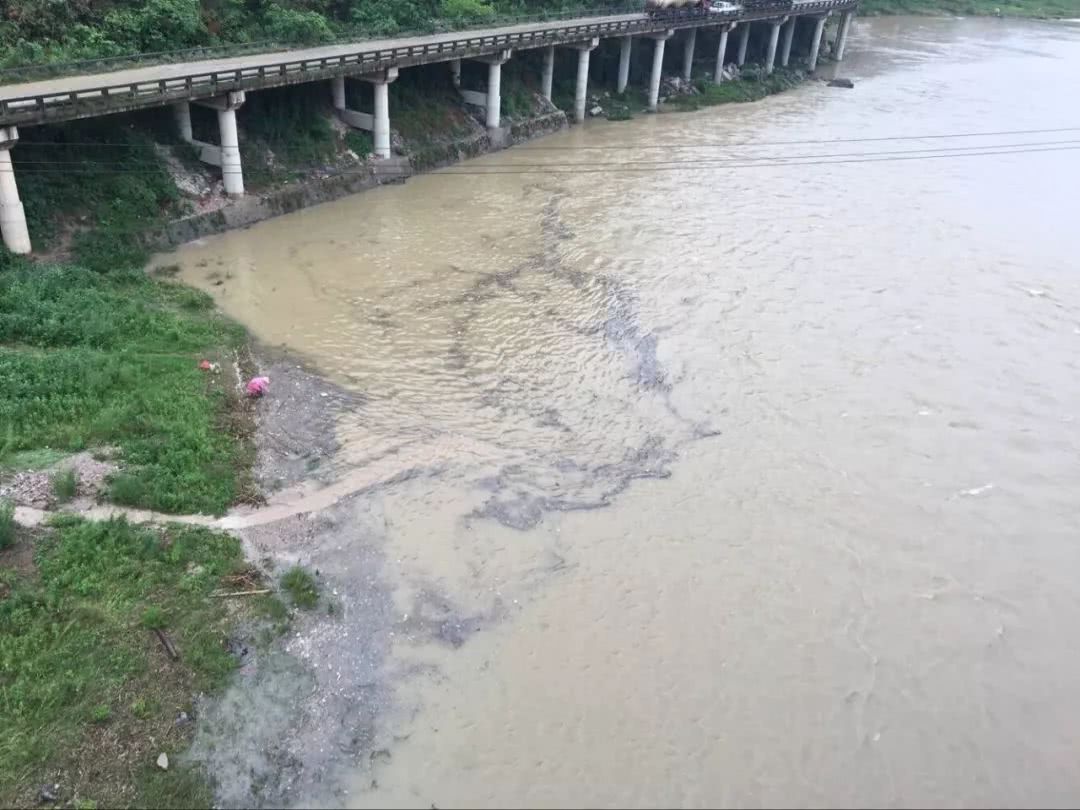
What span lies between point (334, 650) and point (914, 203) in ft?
102

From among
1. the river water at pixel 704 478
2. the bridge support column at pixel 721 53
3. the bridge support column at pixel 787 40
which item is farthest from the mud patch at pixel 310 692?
the bridge support column at pixel 787 40

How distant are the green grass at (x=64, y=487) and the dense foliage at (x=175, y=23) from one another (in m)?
19.1

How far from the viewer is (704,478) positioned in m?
17.2

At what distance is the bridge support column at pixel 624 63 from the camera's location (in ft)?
162

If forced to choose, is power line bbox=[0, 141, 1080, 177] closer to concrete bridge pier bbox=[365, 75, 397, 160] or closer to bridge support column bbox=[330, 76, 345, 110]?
concrete bridge pier bbox=[365, 75, 397, 160]

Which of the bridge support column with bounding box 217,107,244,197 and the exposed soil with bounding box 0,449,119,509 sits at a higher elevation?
the bridge support column with bounding box 217,107,244,197

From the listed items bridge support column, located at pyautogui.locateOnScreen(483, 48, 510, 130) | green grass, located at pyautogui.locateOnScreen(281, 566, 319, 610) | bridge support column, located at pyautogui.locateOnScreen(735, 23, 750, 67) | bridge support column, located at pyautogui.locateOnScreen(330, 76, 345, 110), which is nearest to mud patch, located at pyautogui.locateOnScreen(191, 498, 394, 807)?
green grass, located at pyautogui.locateOnScreen(281, 566, 319, 610)

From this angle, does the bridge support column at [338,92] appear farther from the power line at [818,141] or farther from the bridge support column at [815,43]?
the bridge support column at [815,43]

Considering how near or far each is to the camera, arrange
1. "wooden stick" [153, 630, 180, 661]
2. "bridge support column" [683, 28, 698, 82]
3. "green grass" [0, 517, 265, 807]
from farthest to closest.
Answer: "bridge support column" [683, 28, 698, 82] < "wooden stick" [153, 630, 180, 661] < "green grass" [0, 517, 265, 807]

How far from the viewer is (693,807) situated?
433 inches

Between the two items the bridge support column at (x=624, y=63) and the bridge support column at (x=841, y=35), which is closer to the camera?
the bridge support column at (x=624, y=63)

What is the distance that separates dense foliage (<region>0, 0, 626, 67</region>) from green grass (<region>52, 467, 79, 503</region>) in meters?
19.1

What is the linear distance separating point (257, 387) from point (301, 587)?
6.52 m

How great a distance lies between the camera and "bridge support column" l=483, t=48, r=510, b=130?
39.0 metres
